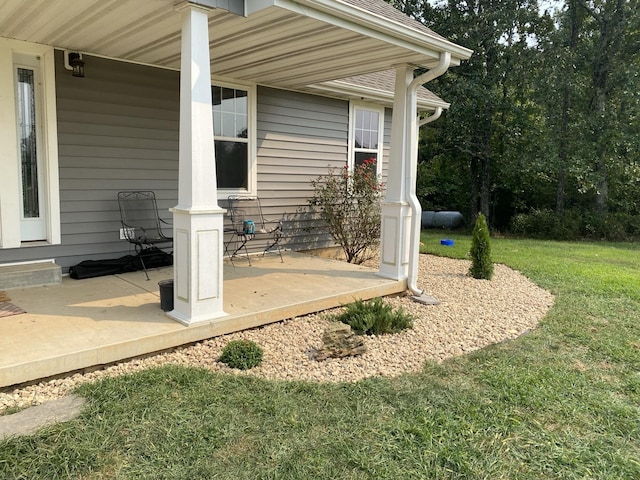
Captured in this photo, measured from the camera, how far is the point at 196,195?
3.31 metres

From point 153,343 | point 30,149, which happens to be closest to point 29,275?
point 30,149

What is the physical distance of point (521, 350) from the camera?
3.61m

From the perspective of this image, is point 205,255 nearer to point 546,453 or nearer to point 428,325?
point 428,325

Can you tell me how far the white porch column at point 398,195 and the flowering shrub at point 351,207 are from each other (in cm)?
154

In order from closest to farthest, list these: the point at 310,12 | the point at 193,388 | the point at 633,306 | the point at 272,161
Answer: the point at 193,388 → the point at 310,12 → the point at 633,306 → the point at 272,161

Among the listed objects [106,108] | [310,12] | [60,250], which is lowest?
[60,250]

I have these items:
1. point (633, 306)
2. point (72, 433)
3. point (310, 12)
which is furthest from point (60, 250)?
point (633, 306)

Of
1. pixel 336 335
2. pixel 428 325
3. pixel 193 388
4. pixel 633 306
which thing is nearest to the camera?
pixel 193 388

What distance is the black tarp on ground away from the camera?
15.2 ft

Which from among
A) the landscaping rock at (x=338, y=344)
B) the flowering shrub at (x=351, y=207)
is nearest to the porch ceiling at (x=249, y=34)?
the flowering shrub at (x=351, y=207)

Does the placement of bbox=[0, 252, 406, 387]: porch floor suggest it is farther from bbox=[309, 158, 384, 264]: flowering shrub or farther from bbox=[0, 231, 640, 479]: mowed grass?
bbox=[309, 158, 384, 264]: flowering shrub

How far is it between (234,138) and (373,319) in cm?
331

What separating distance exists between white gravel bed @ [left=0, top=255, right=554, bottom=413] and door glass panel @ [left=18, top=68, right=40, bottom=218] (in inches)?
97.4

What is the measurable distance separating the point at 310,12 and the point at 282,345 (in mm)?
2554
